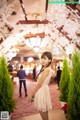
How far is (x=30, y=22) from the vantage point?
5371 millimetres

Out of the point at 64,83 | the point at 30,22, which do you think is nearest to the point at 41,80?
the point at 64,83

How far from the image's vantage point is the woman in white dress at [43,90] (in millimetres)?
4672

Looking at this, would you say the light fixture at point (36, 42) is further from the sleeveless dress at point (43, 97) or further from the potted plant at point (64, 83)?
the sleeveless dress at point (43, 97)

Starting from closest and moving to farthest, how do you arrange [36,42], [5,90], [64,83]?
1. [5,90]
2. [64,83]
3. [36,42]

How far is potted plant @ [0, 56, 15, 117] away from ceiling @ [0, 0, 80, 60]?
2.08 feet

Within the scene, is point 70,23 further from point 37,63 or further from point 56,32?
point 37,63

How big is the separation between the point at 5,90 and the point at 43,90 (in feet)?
2.55

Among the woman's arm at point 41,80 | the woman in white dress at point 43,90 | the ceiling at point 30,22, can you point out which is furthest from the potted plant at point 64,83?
the woman's arm at point 41,80

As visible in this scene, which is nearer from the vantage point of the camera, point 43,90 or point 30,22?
point 43,90

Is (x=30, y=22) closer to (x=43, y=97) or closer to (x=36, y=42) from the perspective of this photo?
(x=36, y=42)

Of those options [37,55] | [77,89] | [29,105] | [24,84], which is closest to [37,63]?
[37,55]

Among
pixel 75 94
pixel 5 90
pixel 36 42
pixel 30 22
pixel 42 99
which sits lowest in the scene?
pixel 42 99

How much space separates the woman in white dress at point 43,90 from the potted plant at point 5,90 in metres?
0.46

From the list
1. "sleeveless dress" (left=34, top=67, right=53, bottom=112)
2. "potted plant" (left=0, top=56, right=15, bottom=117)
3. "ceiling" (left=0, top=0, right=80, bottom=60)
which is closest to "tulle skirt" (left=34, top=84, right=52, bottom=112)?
"sleeveless dress" (left=34, top=67, right=53, bottom=112)
